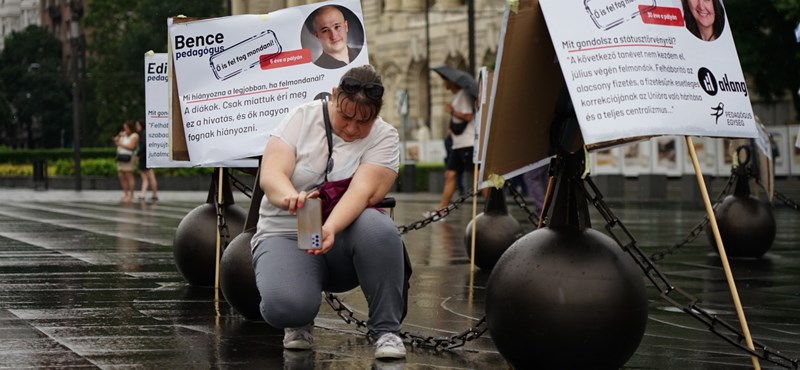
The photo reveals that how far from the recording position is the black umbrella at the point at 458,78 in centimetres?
1831

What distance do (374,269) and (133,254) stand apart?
25.6 feet

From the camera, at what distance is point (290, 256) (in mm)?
7078

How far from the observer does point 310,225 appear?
6727 mm

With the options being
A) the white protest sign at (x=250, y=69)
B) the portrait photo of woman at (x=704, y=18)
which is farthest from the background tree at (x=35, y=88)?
the portrait photo of woman at (x=704, y=18)

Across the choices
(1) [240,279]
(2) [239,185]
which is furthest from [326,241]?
(2) [239,185]

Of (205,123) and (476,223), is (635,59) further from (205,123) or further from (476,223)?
(476,223)

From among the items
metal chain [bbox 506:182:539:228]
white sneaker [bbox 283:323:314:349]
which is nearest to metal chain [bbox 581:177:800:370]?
white sneaker [bbox 283:323:314:349]

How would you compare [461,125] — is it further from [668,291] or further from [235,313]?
[668,291]

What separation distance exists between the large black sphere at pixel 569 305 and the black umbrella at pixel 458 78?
11.6 meters

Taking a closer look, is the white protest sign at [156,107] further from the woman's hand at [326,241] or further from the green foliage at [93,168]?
the green foliage at [93,168]

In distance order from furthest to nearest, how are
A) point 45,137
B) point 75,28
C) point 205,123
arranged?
1. point 45,137
2. point 75,28
3. point 205,123

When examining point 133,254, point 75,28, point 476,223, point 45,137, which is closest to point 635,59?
point 476,223

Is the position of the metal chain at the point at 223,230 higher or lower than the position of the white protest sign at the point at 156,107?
lower

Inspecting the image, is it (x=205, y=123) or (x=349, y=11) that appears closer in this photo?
(x=349, y=11)
